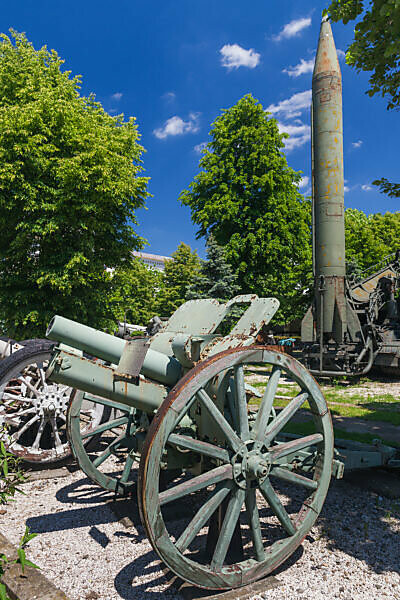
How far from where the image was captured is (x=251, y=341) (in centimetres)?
300

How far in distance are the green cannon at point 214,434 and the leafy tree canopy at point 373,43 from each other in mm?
3166

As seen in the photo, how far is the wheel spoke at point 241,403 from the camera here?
8.98 ft

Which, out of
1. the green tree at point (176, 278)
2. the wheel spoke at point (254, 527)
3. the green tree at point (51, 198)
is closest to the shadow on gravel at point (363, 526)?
the wheel spoke at point (254, 527)

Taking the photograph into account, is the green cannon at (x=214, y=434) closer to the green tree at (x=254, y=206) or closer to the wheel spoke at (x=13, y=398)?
the wheel spoke at (x=13, y=398)

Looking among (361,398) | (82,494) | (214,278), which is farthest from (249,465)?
(214,278)

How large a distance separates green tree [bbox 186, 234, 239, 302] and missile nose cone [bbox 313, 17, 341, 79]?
6.28 meters

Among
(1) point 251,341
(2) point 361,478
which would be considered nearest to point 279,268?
(2) point 361,478

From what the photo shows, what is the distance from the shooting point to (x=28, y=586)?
2.60m

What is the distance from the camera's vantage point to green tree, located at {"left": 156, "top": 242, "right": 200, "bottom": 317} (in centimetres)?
3397

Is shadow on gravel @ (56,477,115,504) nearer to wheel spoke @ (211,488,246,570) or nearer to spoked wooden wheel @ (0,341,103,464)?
spoked wooden wheel @ (0,341,103,464)

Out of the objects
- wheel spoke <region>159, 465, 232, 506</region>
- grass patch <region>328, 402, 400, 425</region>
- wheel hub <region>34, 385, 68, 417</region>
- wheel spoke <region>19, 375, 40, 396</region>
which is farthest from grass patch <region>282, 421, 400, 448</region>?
wheel spoke <region>159, 465, 232, 506</region>

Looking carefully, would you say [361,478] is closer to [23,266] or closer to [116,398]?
[116,398]

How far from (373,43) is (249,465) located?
4.63 m

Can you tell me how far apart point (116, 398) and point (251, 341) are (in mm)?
992
